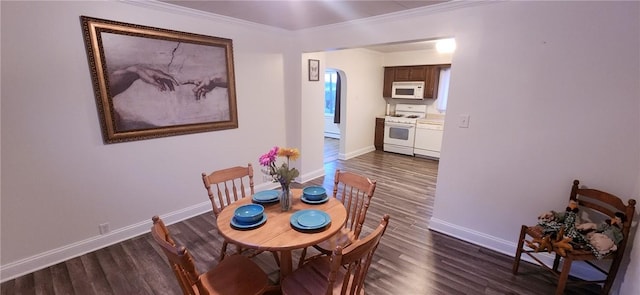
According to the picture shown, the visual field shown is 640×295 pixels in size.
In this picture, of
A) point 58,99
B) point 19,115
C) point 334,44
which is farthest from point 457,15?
point 19,115

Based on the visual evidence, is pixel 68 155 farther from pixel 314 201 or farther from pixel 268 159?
pixel 314 201

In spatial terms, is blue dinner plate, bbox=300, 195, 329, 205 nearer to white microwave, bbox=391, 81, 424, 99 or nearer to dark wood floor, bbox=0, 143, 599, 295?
dark wood floor, bbox=0, 143, 599, 295

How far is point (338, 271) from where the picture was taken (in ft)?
4.58

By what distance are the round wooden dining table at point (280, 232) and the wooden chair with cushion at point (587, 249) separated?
156 cm

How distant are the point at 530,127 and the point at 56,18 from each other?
398cm

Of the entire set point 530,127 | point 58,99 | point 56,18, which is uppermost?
point 56,18

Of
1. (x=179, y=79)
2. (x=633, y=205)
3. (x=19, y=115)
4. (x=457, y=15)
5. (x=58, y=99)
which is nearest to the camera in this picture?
(x=633, y=205)

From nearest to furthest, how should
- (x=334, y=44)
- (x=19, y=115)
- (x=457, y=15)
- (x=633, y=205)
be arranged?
1. (x=633, y=205)
2. (x=19, y=115)
3. (x=457, y=15)
4. (x=334, y=44)

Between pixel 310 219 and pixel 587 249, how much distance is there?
193cm

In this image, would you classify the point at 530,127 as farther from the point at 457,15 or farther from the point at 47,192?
the point at 47,192

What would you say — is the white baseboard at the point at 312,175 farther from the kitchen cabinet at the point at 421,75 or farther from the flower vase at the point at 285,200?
the kitchen cabinet at the point at 421,75

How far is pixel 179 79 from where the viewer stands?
2.80 m

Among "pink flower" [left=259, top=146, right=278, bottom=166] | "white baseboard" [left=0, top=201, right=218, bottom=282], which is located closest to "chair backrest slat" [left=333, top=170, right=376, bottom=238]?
"pink flower" [left=259, top=146, right=278, bottom=166]

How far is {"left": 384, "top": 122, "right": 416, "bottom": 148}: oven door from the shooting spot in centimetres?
599
